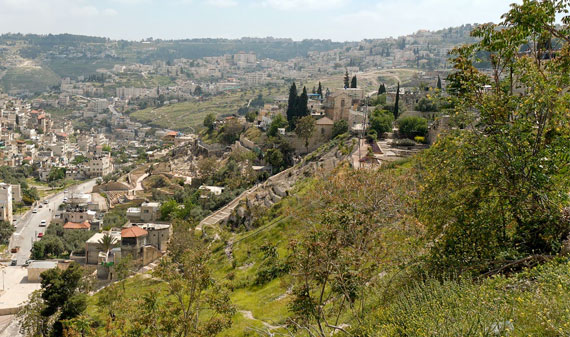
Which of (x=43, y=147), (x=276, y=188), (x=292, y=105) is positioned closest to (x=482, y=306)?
(x=276, y=188)

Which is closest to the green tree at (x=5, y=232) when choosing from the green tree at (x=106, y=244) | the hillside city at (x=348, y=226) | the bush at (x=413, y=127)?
the hillside city at (x=348, y=226)

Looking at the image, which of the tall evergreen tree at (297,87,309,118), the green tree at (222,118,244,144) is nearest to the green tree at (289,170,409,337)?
the tall evergreen tree at (297,87,309,118)

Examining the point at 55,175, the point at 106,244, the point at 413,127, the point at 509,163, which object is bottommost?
the point at 55,175

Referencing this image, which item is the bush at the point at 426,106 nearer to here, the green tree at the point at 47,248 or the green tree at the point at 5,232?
the green tree at the point at 47,248

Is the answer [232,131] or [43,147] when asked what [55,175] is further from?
[232,131]

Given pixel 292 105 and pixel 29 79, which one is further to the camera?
pixel 29 79

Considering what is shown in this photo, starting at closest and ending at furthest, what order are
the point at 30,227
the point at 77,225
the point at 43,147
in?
the point at 77,225 → the point at 30,227 → the point at 43,147

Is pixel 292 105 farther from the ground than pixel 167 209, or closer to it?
farther from the ground
